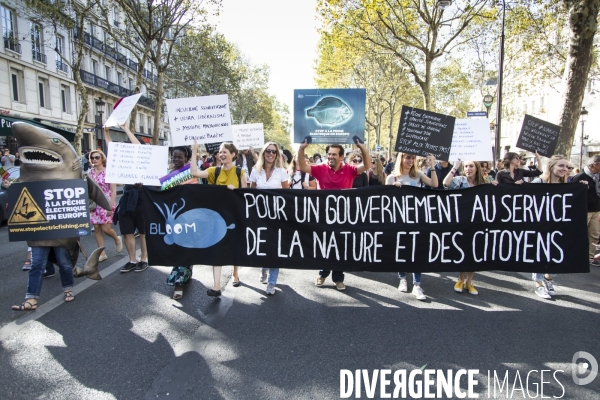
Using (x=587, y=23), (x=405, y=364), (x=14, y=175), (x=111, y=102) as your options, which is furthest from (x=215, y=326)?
(x=111, y=102)

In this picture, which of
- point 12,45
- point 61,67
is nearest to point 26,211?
point 12,45

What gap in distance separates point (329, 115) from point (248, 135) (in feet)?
18.1

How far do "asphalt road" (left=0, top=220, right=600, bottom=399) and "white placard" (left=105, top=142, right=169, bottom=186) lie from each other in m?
1.36

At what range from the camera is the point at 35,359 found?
3311 millimetres

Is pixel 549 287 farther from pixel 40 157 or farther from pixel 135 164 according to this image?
pixel 40 157

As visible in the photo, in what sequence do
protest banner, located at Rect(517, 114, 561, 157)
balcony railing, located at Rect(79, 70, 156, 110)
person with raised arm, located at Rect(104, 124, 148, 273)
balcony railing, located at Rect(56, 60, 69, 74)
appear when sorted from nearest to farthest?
person with raised arm, located at Rect(104, 124, 148, 273) < protest banner, located at Rect(517, 114, 561, 157) < balcony railing, located at Rect(56, 60, 69, 74) < balcony railing, located at Rect(79, 70, 156, 110)

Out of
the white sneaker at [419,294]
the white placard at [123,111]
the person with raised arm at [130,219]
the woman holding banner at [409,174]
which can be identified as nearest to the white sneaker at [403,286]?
the woman holding banner at [409,174]

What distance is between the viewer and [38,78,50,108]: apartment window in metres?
26.9

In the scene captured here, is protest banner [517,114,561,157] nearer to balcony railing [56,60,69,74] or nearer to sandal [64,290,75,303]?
sandal [64,290,75,303]

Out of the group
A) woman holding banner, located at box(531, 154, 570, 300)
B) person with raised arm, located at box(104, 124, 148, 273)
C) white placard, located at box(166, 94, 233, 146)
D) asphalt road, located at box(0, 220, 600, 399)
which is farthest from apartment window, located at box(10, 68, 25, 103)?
woman holding banner, located at box(531, 154, 570, 300)

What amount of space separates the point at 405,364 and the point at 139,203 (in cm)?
439

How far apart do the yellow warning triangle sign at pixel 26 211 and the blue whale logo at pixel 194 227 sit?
117cm

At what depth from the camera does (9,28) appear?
76.1 feet

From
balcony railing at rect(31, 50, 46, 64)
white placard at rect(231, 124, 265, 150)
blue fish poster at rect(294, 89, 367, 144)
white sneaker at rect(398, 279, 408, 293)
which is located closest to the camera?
white sneaker at rect(398, 279, 408, 293)
